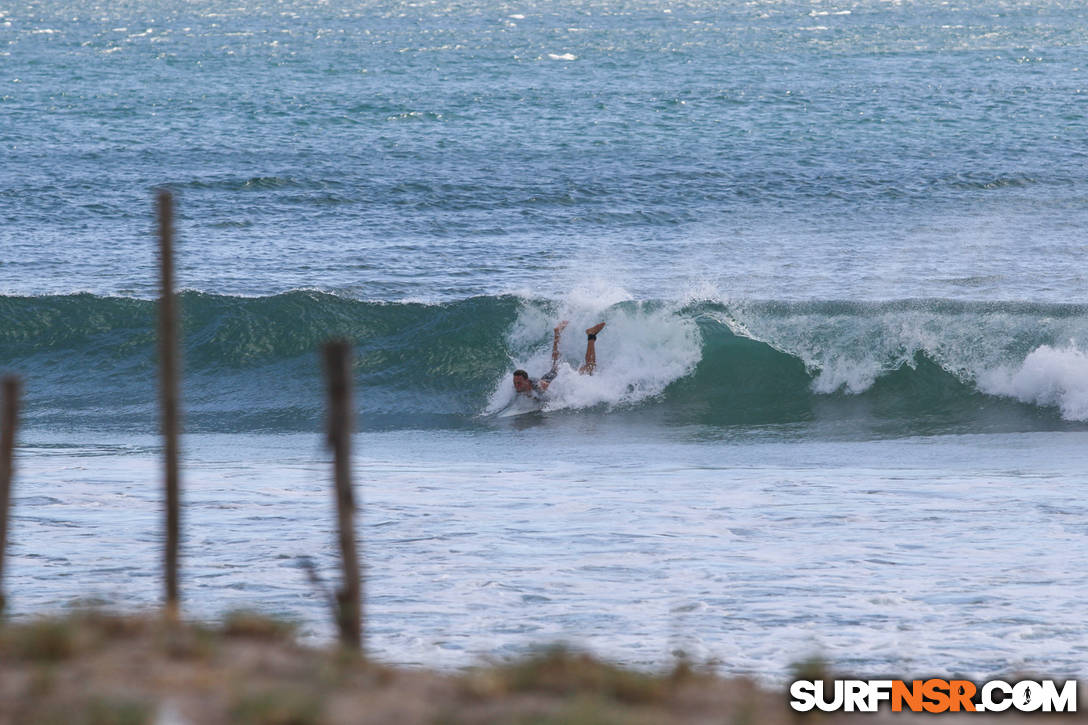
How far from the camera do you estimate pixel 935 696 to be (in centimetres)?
568

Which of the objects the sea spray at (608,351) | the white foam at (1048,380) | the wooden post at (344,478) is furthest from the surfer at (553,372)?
the wooden post at (344,478)

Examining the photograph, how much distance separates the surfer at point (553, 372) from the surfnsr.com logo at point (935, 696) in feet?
36.7

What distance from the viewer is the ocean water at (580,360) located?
30.3 feet

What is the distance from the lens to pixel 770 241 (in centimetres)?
2462

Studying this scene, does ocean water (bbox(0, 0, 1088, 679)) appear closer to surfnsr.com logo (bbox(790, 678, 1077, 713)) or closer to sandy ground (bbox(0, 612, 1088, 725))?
surfnsr.com logo (bbox(790, 678, 1077, 713))

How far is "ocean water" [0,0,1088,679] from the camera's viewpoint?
923 cm

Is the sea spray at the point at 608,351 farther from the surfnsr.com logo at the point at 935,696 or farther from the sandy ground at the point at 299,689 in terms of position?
the sandy ground at the point at 299,689

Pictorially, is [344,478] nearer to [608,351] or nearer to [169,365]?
[169,365]

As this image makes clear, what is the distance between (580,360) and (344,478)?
45.5ft

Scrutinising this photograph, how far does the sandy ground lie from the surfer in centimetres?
1167

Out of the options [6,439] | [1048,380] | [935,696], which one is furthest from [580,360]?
[6,439]

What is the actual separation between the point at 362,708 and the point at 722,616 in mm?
4666

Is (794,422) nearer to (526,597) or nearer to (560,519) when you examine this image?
(560,519)

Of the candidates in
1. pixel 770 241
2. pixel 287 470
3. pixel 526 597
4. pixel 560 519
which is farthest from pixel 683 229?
pixel 526 597
